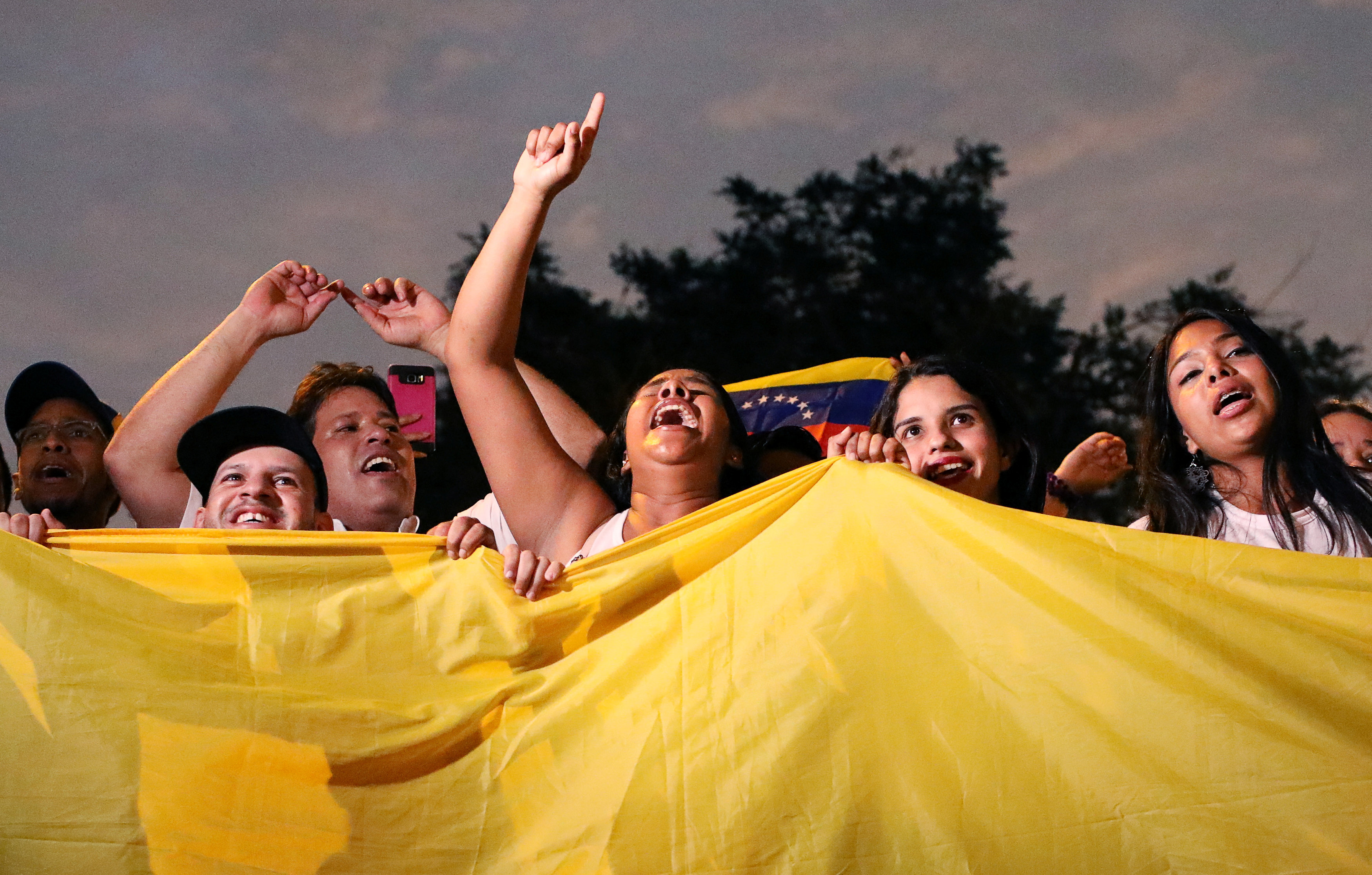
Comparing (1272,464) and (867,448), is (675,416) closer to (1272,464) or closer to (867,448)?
(867,448)

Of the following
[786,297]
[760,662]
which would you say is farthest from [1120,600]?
[786,297]

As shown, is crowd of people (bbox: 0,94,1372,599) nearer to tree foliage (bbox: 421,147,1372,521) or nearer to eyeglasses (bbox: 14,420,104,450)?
eyeglasses (bbox: 14,420,104,450)

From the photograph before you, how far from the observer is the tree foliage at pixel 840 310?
14.8 metres

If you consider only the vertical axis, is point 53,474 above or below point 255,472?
above

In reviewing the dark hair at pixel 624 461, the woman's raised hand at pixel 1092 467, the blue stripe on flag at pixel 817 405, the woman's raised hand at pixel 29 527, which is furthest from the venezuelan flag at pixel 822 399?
the woman's raised hand at pixel 29 527

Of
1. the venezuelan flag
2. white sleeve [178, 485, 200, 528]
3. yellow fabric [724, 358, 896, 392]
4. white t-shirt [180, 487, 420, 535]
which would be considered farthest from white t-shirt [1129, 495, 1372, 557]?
yellow fabric [724, 358, 896, 392]

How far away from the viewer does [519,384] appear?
3.39m

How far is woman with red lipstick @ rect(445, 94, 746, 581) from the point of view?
328cm

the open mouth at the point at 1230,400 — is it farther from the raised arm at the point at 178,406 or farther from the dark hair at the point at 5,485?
the dark hair at the point at 5,485

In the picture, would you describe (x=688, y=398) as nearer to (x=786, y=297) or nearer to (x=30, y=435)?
(x=30, y=435)

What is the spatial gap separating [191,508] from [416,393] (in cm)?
124

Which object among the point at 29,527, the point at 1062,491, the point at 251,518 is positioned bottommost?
the point at 29,527

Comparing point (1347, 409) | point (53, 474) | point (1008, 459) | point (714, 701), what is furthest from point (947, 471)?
point (53, 474)

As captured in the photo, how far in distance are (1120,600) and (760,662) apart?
0.68 m
